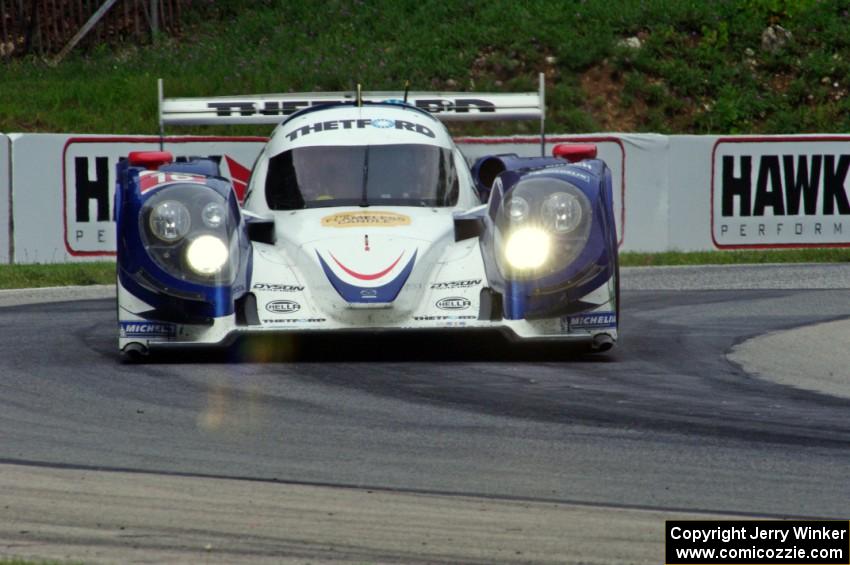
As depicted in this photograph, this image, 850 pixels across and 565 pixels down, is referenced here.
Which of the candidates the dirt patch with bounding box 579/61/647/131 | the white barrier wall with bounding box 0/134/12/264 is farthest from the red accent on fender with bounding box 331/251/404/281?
the dirt patch with bounding box 579/61/647/131

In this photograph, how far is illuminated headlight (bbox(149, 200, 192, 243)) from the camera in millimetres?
8883

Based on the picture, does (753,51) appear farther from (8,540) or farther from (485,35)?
(8,540)

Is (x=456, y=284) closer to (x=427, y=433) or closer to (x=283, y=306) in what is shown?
(x=283, y=306)

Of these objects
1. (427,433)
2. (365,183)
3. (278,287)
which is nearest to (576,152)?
(365,183)

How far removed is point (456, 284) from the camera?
29.3 feet

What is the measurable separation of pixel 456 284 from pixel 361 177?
126 cm

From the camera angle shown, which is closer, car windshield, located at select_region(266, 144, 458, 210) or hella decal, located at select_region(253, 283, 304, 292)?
hella decal, located at select_region(253, 283, 304, 292)

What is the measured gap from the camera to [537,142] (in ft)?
58.3

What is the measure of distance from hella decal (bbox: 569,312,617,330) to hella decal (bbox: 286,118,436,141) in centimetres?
188

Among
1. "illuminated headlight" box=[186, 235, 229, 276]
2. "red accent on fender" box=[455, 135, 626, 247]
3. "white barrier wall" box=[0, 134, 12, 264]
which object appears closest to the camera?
"illuminated headlight" box=[186, 235, 229, 276]

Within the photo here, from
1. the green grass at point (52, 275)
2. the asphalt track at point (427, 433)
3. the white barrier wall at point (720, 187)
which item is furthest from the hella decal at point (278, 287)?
the white barrier wall at point (720, 187)

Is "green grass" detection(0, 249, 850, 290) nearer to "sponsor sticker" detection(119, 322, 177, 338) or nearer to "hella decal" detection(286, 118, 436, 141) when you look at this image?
"hella decal" detection(286, 118, 436, 141)

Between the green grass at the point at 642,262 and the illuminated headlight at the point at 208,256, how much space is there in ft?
19.5

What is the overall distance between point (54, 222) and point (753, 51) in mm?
13113
